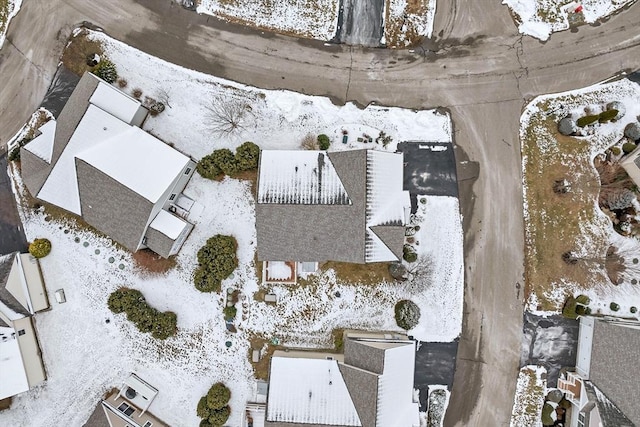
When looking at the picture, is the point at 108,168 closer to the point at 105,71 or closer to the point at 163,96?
the point at 163,96

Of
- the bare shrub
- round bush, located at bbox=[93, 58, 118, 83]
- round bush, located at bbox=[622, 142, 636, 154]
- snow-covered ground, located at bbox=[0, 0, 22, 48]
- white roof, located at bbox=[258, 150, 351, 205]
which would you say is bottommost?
white roof, located at bbox=[258, 150, 351, 205]

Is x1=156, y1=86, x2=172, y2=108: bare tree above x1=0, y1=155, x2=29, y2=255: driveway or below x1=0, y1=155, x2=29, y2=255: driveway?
above

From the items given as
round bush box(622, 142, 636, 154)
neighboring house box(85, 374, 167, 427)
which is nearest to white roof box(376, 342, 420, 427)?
neighboring house box(85, 374, 167, 427)

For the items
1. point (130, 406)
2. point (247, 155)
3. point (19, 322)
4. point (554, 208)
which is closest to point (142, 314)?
point (130, 406)

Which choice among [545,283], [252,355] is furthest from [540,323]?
[252,355]

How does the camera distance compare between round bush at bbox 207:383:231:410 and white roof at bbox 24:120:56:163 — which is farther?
round bush at bbox 207:383:231:410

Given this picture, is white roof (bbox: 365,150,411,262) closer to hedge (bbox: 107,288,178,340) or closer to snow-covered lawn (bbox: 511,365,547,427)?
snow-covered lawn (bbox: 511,365,547,427)

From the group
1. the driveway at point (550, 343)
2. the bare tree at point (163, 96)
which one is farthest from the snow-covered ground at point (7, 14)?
the driveway at point (550, 343)
